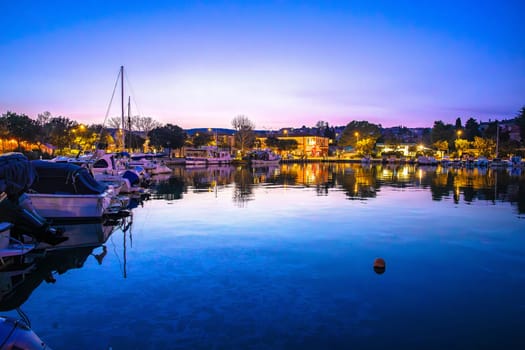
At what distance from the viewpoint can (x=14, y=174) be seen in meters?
Answer: 10.5

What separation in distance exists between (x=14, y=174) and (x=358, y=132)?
368ft

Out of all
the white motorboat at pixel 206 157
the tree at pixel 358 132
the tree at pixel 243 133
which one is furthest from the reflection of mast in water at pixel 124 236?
the tree at pixel 358 132

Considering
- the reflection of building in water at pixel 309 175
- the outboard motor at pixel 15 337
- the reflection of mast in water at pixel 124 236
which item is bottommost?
the reflection of building in water at pixel 309 175

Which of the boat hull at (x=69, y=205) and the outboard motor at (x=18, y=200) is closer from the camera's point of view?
the outboard motor at (x=18, y=200)

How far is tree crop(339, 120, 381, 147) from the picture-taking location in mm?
114363

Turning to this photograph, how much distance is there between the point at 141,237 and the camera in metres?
13.4

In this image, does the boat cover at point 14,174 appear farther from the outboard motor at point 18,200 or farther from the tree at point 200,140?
the tree at point 200,140

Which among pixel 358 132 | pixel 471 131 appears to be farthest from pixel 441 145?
pixel 358 132

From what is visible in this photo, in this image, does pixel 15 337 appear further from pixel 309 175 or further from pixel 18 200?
pixel 309 175

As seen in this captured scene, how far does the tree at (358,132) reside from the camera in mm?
114363

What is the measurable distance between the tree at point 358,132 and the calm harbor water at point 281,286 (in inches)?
3977

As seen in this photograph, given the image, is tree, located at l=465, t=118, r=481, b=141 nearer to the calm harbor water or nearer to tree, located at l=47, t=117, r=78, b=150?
tree, located at l=47, t=117, r=78, b=150

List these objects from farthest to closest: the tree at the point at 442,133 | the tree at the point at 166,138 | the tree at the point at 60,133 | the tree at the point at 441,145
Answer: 1. the tree at the point at 442,133
2. the tree at the point at 441,145
3. the tree at the point at 166,138
4. the tree at the point at 60,133

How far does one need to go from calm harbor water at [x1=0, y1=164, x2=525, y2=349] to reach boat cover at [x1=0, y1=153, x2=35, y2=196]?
2.08 meters
